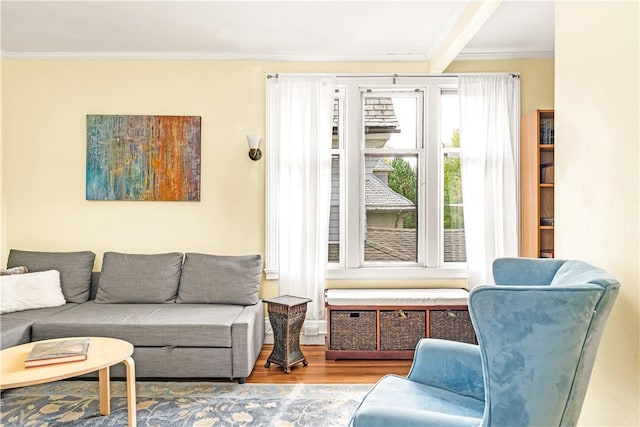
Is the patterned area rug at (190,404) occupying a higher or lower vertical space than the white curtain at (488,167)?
lower

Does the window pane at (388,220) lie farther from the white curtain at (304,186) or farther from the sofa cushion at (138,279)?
the sofa cushion at (138,279)

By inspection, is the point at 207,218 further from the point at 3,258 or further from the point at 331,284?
the point at 3,258

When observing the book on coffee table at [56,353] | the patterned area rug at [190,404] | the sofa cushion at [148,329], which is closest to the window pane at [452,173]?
the patterned area rug at [190,404]

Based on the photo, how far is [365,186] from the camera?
4.29m

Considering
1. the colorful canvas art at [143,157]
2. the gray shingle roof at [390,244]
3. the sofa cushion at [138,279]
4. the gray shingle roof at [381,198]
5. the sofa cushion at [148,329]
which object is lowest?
the sofa cushion at [148,329]

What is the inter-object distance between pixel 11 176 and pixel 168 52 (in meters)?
1.77

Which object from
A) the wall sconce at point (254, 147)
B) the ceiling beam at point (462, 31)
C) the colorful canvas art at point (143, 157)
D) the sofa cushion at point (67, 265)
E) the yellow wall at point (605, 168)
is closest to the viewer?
the yellow wall at point (605, 168)

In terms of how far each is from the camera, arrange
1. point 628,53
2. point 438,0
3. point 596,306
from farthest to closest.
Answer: point 438,0 → point 628,53 → point 596,306

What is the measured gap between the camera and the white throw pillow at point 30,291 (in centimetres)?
352

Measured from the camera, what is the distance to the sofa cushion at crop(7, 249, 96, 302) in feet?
12.6

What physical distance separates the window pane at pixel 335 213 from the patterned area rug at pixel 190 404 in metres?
1.35

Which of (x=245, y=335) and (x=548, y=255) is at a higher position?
(x=548, y=255)

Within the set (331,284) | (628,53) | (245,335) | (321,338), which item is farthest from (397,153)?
(628,53)

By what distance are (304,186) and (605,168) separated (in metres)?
2.71
